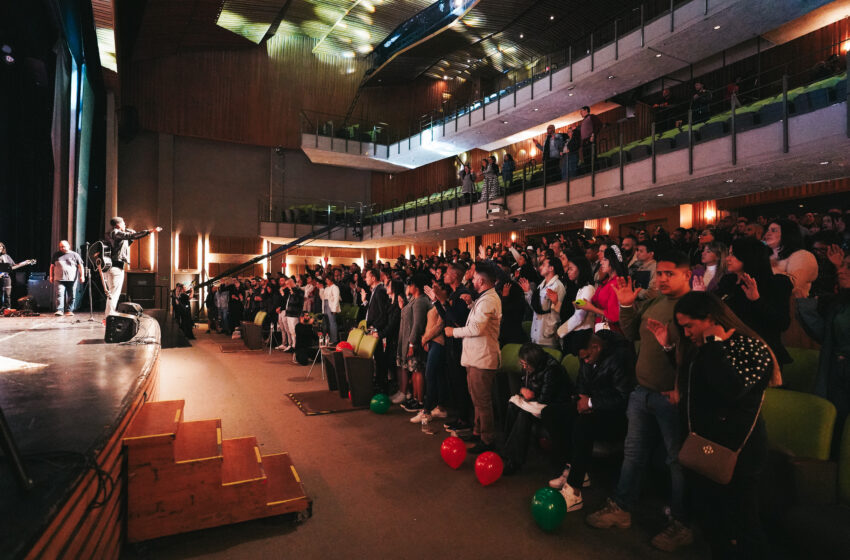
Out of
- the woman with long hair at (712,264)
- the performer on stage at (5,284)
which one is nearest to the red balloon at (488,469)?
the woman with long hair at (712,264)

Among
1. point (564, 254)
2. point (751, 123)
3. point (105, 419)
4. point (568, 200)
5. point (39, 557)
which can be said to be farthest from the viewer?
point (568, 200)

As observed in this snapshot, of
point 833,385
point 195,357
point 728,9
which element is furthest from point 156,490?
point 728,9

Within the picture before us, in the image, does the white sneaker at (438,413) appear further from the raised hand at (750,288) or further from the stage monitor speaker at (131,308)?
the stage monitor speaker at (131,308)

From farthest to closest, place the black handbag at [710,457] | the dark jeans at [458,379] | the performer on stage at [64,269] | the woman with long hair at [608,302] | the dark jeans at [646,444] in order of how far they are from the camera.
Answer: the performer on stage at [64,269] → the dark jeans at [458,379] → the woman with long hair at [608,302] → the dark jeans at [646,444] → the black handbag at [710,457]

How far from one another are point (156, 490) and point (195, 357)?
6.59m

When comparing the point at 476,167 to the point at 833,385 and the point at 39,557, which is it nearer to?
the point at 833,385

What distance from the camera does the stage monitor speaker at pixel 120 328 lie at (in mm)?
4297

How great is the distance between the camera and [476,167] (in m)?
19.5

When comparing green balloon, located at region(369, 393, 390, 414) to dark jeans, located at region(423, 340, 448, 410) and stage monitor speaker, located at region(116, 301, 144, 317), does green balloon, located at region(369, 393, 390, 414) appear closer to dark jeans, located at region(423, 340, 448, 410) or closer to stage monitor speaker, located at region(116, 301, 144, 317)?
dark jeans, located at region(423, 340, 448, 410)

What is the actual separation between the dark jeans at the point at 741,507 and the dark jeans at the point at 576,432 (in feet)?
3.30

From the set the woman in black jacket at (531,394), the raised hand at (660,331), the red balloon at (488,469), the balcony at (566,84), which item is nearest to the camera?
the raised hand at (660,331)

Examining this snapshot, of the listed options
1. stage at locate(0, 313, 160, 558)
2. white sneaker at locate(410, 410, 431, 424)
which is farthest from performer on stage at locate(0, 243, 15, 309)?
white sneaker at locate(410, 410, 431, 424)

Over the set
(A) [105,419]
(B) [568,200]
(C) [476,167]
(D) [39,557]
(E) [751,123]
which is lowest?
(D) [39,557]

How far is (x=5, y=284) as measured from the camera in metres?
7.88
